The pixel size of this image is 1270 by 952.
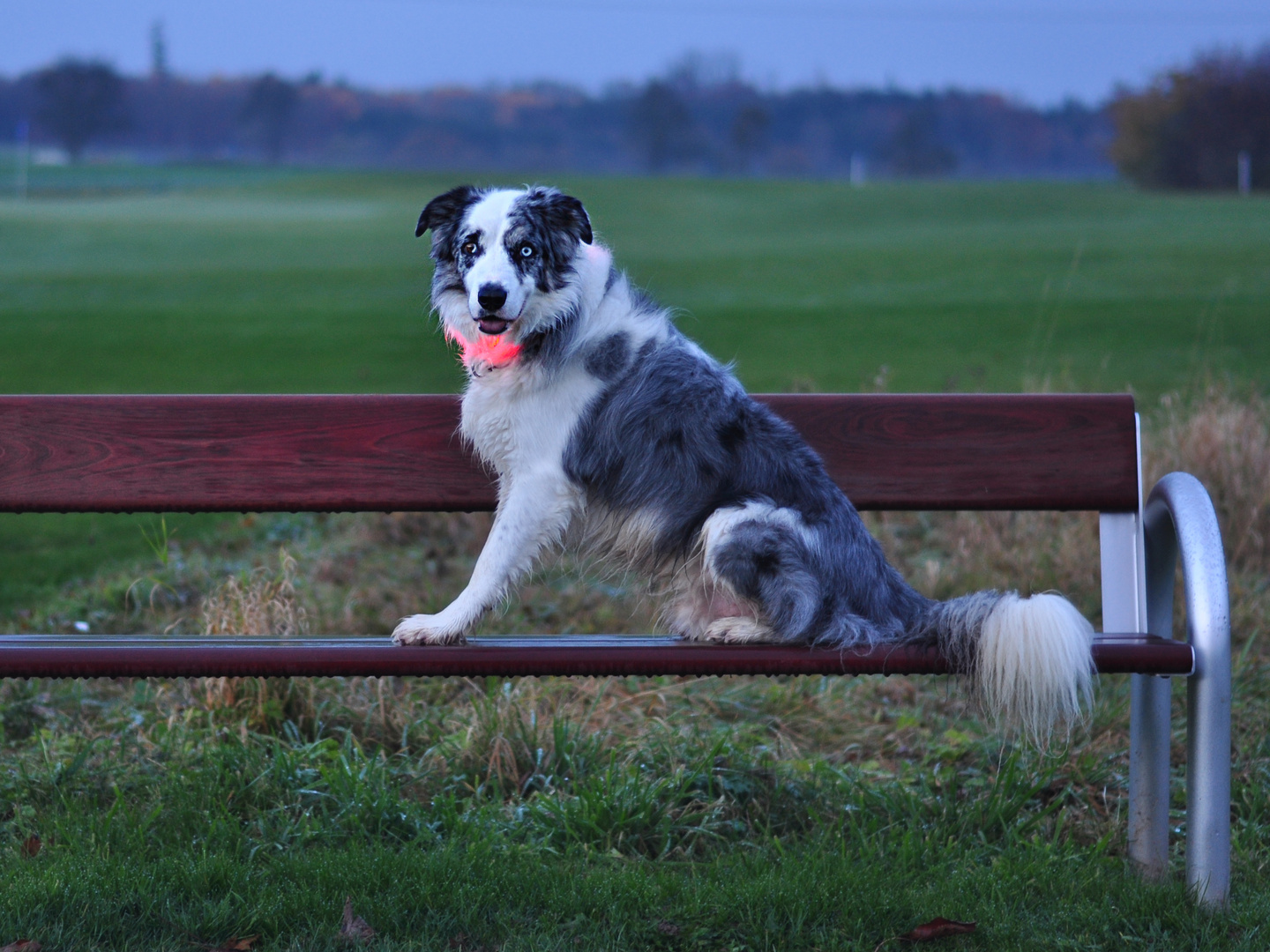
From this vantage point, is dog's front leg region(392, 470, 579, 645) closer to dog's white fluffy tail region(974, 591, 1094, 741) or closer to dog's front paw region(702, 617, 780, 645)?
dog's front paw region(702, 617, 780, 645)

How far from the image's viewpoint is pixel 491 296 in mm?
2680

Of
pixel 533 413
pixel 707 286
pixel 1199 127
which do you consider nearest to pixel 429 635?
pixel 533 413

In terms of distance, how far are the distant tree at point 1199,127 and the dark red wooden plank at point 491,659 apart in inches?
967

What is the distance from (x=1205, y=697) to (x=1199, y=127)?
2648 cm

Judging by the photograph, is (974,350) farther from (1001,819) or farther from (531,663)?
(531,663)

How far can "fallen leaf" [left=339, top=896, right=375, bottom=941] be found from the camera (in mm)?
2623

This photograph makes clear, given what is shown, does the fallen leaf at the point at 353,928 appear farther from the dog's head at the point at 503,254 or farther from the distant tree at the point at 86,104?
the distant tree at the point at 86,104

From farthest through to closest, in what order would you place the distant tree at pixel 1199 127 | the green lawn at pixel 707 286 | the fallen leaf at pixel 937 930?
the distant tree at pixel 1199 127
the green lawn at pixel 707 286
the fallen leaf at pixel 937 930

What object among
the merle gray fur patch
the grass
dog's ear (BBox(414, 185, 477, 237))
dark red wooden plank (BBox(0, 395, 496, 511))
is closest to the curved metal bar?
the grass

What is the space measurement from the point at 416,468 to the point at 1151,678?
1959 mm

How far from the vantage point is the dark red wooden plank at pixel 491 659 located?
2523 mm

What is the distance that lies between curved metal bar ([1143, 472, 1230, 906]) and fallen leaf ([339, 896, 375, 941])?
190 cm

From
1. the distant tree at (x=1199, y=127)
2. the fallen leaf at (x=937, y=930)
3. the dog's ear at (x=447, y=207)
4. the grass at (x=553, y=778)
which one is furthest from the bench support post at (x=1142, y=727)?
the distant tree at (x=1199, y=127)

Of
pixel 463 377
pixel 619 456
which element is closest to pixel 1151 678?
pixel 619 456
